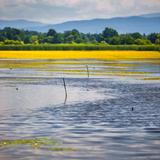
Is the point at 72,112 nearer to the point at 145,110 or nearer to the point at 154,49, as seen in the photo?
the point at 145,110

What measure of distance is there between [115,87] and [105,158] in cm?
3460

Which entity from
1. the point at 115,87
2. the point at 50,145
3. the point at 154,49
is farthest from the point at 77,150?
the point at 154,49

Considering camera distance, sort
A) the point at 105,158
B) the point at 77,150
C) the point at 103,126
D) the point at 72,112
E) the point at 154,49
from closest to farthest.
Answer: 1. the point at 105,158
2. the point at 77,150
3. the point at 103,126
4. the point at 72,112
5. the point at 154,49

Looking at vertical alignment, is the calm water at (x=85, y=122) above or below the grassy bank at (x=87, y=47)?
above

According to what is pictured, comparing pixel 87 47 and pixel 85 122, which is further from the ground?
pixel 85 122

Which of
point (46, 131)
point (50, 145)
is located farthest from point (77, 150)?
point (46, 131)

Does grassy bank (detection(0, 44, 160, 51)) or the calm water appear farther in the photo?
grassy bank (detection(0, 44, 160, 51))

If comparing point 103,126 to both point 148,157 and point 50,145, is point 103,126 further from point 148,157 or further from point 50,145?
point 148,157

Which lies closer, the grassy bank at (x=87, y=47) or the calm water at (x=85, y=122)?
the calm water at (x=85, y=122)

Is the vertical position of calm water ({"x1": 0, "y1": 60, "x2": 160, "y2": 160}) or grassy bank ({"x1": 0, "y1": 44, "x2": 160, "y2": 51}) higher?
calm water ({"x1": 0, "y1": 60, "x2": 160, "y2": 160})

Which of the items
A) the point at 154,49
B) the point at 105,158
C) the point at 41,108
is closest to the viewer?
the point at 105,158

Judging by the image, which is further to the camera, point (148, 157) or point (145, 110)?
point (145, 110)

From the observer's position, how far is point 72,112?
32438 mm

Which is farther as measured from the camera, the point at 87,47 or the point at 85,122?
the point at 87,47
